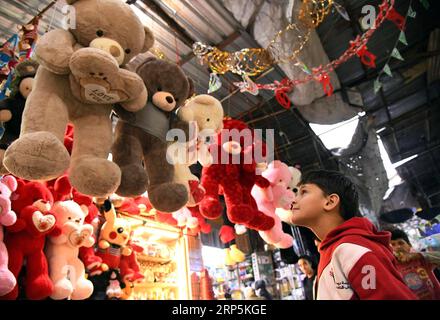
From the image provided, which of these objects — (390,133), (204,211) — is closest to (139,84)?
(204,211)

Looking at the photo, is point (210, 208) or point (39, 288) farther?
point (210, 208)

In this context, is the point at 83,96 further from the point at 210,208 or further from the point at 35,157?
the point at 210,208

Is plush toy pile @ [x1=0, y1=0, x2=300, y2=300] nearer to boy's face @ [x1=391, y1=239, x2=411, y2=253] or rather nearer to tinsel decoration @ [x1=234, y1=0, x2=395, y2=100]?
tinsel decoration @ [x1=234, y1=0, x2=395, y2=100]

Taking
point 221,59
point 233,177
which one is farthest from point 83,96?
point 221,59

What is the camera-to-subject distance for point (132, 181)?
3.30 ft

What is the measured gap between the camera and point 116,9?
1.07 meters

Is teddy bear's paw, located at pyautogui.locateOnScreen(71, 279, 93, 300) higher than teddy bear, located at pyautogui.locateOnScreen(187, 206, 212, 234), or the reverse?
teddy bear, located at pyautogui.locateOnScreen(187, 206, 212, 234)

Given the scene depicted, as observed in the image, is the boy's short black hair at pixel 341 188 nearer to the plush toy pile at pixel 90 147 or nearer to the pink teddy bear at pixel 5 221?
the plush toy pile at pixel 90 147

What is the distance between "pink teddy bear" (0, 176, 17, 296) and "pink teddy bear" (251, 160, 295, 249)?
1.58m

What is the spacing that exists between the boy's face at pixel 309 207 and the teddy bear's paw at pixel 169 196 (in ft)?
1.38

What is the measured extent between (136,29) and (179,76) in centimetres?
24

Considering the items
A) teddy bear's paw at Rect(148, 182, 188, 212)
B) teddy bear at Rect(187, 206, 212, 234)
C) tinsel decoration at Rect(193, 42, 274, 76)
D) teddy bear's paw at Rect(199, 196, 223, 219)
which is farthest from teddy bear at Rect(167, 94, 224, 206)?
teddy bear at Rect(187, 206, 212, 234)

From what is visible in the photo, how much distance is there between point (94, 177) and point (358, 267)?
0.74 meters

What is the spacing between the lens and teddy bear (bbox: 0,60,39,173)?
1186 millimetres
